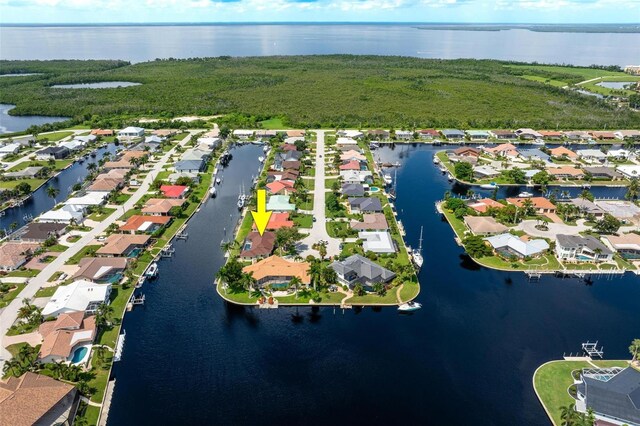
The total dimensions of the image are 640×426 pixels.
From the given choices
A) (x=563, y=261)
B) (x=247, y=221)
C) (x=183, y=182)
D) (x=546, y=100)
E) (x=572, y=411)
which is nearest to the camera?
(x=572, y=411)

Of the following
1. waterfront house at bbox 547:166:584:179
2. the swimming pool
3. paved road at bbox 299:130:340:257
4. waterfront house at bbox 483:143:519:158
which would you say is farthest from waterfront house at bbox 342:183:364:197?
the swimming pool

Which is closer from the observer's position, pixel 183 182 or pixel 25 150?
pixel 183 182

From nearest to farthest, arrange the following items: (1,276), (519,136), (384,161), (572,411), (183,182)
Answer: (572,411) < (1,276) < (183,182) < (384,161) < (519,136)

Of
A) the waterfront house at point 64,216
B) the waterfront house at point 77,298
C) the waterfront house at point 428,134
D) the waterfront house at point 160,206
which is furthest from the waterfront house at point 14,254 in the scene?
the waterfront house at point 428,134

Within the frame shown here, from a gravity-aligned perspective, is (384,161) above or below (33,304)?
above

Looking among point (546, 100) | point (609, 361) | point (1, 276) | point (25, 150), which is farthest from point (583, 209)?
point (25, 150)

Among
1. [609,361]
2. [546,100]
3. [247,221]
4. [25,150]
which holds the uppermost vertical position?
[546,100]

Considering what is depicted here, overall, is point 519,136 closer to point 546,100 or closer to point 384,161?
point 384,161

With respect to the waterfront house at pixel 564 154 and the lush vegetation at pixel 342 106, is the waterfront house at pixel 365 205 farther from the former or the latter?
the lush vegetation at pixel 342 106
